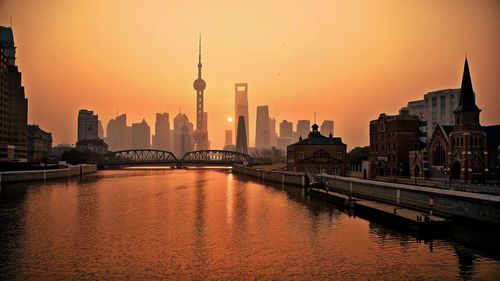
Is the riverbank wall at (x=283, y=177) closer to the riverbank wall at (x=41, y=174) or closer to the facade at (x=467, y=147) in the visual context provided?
the facade at (x=467, y=147)

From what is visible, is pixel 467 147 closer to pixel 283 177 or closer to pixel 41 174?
pixel 283 177

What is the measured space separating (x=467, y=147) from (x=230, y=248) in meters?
53.2

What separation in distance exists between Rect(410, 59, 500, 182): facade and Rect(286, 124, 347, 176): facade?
1297 inches

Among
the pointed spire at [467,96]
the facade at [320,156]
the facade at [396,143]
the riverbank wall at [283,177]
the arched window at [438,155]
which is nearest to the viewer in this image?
the pointed spire at [467,96]

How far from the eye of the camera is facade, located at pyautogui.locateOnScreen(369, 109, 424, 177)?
326 feet

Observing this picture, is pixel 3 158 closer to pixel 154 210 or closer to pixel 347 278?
pixel 154 210

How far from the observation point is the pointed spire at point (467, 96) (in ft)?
253

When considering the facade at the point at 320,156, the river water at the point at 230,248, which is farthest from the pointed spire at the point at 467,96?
the facade at the point at 320,156

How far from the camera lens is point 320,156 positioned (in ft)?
383

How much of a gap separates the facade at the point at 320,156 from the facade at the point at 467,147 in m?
32.9

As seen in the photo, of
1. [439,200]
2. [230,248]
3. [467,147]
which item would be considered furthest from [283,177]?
[230,248]

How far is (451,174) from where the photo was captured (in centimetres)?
7769

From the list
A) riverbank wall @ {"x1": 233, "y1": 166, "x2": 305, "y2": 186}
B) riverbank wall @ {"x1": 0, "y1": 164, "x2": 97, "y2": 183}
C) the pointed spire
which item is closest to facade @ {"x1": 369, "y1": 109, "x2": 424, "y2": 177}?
riverbank wall @ {"x1": 233, "y1": 166, "x2": 305, "y2": 186}

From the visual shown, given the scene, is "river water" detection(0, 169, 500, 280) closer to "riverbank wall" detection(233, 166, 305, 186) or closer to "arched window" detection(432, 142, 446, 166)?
"arched window" detection(432, 142, 446, 166)
